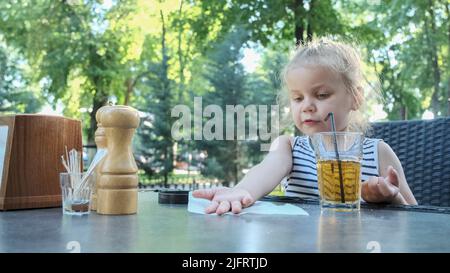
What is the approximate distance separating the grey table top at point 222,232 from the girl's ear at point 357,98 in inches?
26.1

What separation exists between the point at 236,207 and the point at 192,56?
9.90 metres

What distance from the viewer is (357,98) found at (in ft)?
4.99

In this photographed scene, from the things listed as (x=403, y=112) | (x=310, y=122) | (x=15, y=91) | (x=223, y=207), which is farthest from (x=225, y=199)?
(x=15, y=91)

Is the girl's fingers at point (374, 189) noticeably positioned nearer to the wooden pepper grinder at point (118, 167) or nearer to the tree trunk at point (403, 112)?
the wooden pepper grinder at point (118, 167)

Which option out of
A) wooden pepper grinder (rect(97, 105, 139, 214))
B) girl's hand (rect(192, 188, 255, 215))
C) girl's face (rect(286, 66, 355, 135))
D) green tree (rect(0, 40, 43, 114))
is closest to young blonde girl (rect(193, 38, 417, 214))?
girl's face (rect(286, 66, 355, 135))

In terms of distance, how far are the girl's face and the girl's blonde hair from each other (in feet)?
0.11

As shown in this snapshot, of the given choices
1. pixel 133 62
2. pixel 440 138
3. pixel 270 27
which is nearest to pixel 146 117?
pixel 133 62

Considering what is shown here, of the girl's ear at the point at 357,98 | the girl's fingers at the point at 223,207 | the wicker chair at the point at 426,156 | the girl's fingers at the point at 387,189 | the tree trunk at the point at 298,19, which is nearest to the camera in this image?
the girl's fingers at the point at 223,207

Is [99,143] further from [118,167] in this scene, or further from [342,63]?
[342,63]

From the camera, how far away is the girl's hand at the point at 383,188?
38.7 inches

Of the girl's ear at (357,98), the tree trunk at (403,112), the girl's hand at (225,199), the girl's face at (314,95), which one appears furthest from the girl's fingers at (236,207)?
the tree trunk at (403,112)

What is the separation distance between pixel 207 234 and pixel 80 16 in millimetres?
8564

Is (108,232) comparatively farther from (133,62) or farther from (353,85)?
(133,62)

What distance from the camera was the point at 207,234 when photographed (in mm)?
631
